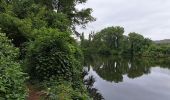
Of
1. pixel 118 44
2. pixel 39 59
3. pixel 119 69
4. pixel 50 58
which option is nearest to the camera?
pixel 50 58

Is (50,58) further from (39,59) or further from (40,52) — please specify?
(40,52)

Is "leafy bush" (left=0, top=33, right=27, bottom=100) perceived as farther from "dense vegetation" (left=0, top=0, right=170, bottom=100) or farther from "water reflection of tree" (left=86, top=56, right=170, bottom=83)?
"water reflection of tree" (left=86, top=56, right=170, bottom=83)

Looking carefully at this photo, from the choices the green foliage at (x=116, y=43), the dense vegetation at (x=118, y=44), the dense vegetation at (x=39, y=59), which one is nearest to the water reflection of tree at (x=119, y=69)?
the dense vegetation at (x=39, y=59)

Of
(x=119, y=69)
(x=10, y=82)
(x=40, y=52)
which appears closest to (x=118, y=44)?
(x=119, y=69)

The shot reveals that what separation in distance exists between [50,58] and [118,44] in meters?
95.0

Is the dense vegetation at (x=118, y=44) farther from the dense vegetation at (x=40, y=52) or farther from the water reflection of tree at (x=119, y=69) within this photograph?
the dense vegetation at (x=40, y=52)

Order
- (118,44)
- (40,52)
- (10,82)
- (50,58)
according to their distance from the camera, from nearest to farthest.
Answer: (10,82) < (50,58) < (40,52) < (118,44)

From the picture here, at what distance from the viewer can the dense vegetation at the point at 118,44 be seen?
98.8 metres

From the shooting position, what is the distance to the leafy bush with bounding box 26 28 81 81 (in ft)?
40.3

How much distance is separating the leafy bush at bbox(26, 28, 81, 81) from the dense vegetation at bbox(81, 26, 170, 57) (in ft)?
273

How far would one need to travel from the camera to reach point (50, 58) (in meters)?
12.4

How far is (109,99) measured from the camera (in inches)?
825

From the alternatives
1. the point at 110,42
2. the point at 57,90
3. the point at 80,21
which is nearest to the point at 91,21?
the point at 80,21

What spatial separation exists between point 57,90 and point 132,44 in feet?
302
